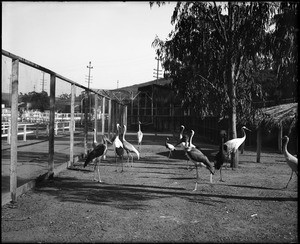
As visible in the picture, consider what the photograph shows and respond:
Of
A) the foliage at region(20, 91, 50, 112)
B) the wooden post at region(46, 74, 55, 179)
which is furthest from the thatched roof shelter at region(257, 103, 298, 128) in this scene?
the foliage at region(20, 91, 50, 112)

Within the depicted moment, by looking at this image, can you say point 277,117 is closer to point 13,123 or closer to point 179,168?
point 179,168

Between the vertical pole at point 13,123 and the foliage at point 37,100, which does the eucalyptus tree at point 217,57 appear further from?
the vertical pole at point 13,123

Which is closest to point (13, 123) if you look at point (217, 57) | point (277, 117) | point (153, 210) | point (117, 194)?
point (117, 194)

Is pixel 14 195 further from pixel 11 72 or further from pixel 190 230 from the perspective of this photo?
pixel 190 230

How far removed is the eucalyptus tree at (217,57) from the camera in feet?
33.9

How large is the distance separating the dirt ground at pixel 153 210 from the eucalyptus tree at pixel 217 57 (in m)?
2.91

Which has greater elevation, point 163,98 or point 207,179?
point 163,98

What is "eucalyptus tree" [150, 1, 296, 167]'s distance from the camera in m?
10.3

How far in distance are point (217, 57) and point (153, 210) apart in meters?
7.29

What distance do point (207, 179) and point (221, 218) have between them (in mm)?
3618

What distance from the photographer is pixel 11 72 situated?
5.54m

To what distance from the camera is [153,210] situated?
5602mm

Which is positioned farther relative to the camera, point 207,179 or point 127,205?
point 207,179

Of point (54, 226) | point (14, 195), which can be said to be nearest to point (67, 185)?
point (14, 195)
